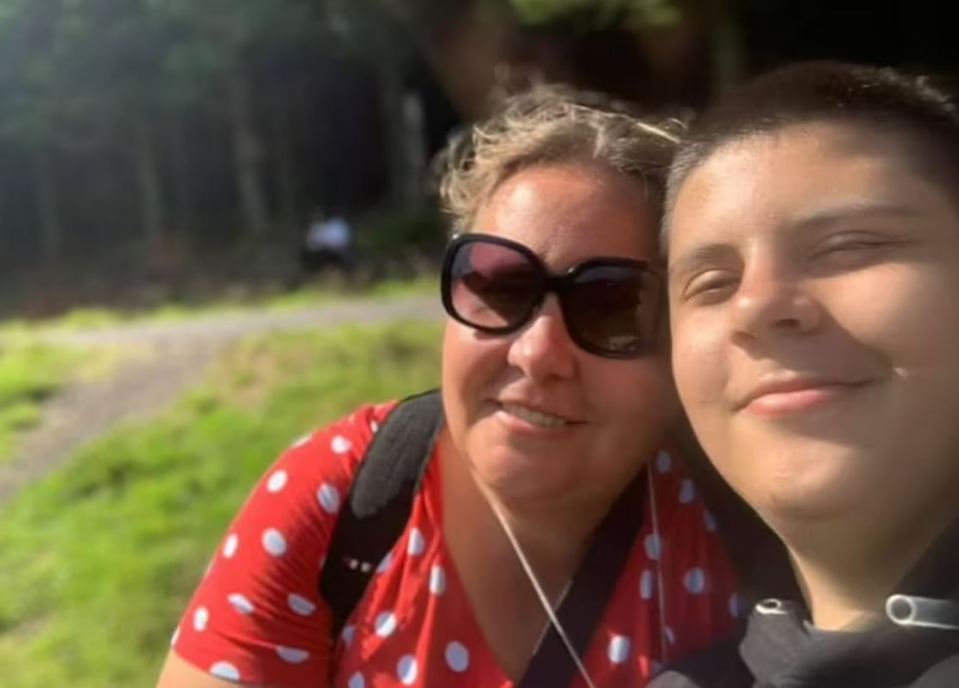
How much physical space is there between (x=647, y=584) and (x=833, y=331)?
528mm

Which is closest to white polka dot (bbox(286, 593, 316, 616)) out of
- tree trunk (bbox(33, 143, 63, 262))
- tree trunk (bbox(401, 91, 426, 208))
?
tree trunk (bbox(401, 91, 426, 208))

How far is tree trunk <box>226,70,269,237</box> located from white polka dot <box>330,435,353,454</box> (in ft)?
77.7

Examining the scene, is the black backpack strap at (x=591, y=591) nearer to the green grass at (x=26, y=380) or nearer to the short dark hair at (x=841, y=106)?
the short dark hair at (x=841, y=106)

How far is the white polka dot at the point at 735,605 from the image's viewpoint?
1.56 metres

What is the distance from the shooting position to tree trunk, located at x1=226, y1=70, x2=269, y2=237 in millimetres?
25172

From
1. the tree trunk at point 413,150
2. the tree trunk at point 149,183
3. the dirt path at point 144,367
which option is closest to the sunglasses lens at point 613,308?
the dirt path at point 144,367

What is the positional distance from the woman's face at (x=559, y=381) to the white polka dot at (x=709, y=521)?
157 millimetres

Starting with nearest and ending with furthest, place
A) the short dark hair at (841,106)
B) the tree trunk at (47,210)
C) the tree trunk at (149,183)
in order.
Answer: the short dark hair at (841,106) < the tree trunk at (149,183) < the tree trunk at (47,210)

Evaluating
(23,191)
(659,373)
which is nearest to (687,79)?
(659,373)

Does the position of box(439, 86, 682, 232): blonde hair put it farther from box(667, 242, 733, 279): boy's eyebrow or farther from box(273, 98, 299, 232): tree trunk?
box(273, 98, 299, 232): tree trunk

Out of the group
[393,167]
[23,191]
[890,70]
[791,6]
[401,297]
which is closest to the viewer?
[890,70]

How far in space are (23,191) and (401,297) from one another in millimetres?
17710

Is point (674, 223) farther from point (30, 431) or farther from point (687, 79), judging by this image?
point (687, 79)

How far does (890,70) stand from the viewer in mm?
1399
